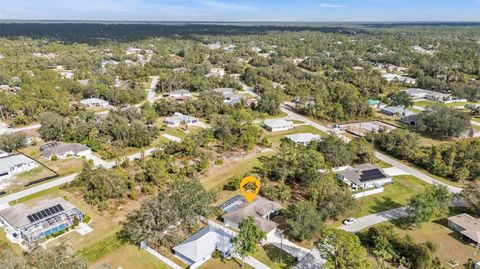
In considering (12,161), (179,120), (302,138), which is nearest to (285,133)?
(302,138)

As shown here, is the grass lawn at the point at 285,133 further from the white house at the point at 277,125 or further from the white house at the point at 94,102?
the white house at the point at 94,102

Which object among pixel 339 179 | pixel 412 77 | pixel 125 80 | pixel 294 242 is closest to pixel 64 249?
pixel 294 242

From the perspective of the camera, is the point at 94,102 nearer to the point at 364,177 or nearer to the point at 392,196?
the point at 364,177

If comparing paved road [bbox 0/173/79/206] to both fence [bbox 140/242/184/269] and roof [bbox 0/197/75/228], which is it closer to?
roof [bbox 0/197/75/228]

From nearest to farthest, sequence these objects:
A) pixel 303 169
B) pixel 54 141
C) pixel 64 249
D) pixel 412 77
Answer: pixel 64 249
pixel 303 169
pixel 54 141
pixel 412 77

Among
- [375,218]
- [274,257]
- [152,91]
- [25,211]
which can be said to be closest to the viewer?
[274,257]

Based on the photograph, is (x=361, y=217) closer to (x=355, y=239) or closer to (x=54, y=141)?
(x=355, y=239)
